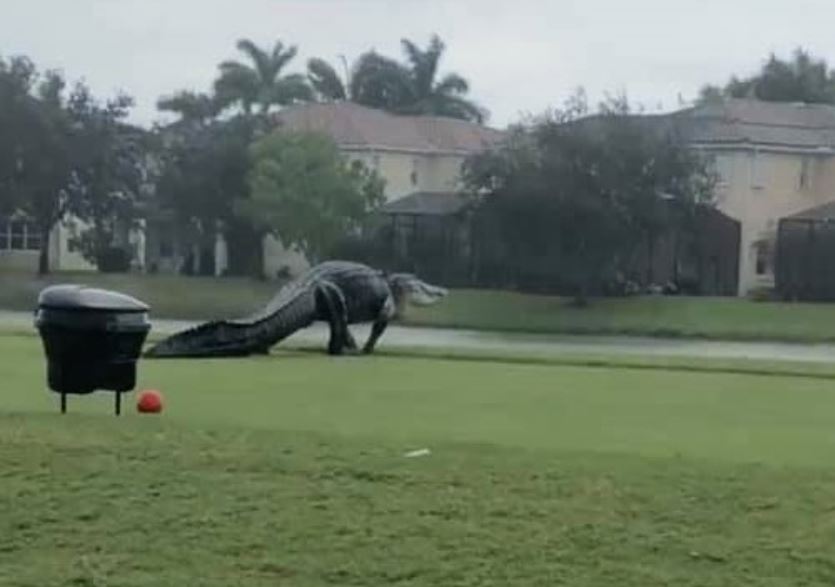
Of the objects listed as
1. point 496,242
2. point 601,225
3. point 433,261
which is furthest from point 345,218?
point 601,225

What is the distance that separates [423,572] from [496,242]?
157 ft

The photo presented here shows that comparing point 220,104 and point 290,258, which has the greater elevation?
point 220,104

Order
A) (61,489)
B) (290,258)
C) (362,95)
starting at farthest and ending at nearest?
(362,95), (290,258), (61,489)

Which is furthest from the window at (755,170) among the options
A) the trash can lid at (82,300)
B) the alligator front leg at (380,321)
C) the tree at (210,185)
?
the trash can lid at (82,300)

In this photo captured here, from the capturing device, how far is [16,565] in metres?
7.65

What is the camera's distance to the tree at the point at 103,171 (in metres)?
64.7

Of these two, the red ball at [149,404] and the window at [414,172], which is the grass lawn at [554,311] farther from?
the red ball at [149,404]

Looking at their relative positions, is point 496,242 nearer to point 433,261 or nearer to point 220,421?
point 433,261

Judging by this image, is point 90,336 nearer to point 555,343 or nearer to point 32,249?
point 555,343

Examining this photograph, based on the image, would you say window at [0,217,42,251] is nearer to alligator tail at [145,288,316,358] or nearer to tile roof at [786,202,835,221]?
tile roof at [786,202,835,221]

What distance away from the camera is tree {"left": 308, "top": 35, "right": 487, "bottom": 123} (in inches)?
3553

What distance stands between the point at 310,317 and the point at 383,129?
4662 centimetres

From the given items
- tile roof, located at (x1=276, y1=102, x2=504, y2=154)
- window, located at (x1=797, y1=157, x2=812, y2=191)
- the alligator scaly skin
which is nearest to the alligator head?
the alligator scaly skin

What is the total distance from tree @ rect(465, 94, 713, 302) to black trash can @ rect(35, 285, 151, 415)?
40.0 m
